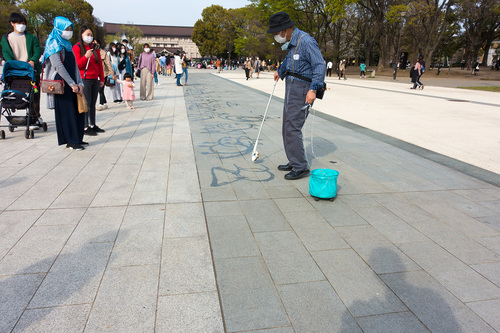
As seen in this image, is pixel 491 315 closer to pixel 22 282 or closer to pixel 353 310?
pixel 353 310

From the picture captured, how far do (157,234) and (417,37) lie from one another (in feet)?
154

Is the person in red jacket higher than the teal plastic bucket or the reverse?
higher

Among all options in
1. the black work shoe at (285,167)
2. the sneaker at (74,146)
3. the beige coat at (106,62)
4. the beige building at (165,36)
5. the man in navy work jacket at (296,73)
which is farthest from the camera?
the beige building at (165,36)

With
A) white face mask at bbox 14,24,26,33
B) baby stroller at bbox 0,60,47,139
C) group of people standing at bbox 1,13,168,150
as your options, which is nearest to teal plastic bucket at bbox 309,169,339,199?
group of people standing at bbox 1,13,168,150

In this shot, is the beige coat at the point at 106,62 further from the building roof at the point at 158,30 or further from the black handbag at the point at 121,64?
the building roof at the point at 158,30

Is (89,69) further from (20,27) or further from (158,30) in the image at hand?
(158,30)

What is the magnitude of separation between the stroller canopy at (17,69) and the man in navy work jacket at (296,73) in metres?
5.12

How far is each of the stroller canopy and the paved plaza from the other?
4.58 feet

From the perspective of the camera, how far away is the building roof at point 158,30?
4481 inches

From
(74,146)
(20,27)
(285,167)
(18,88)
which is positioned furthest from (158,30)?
(285,167)

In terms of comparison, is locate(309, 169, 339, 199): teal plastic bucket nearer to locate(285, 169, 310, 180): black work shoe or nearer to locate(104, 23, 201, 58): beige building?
locate(285, 169, 310, 180): black work shoe

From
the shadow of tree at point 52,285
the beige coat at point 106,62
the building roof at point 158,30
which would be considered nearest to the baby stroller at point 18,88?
the beige coat at point 106,62

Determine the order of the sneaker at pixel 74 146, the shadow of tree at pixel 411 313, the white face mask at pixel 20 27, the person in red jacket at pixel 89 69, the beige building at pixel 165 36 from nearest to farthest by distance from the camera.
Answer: the shadow of tree at pixel 411 313, the sneaker at pixel 74 146, the person in red jacket at pixel 89 69, the white face mask at pixel 20 27, the beige building at pixel 165 36

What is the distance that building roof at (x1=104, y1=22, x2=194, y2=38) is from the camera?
373 ft
